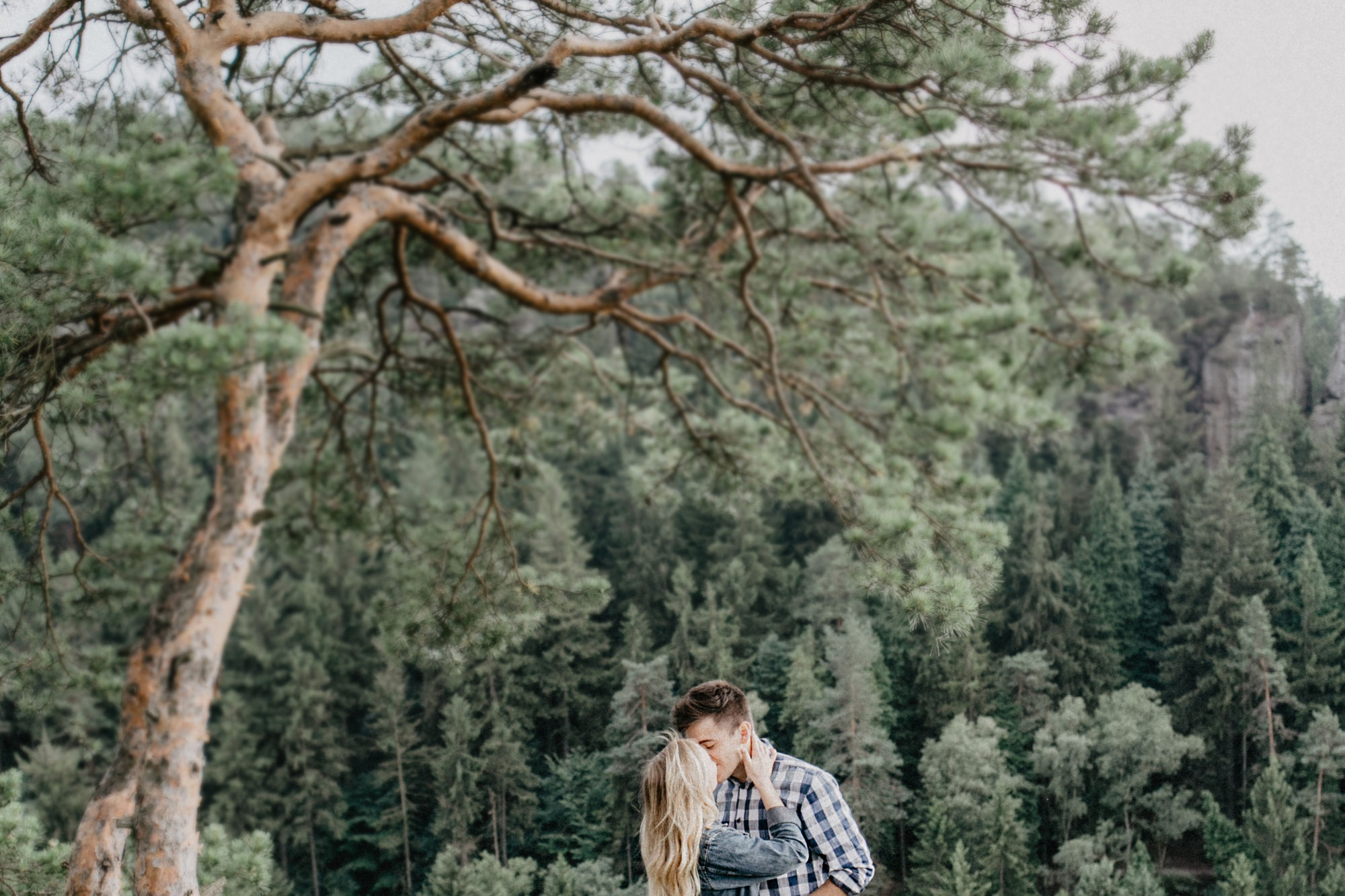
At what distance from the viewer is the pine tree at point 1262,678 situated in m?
17.8

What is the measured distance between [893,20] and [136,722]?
134 inches

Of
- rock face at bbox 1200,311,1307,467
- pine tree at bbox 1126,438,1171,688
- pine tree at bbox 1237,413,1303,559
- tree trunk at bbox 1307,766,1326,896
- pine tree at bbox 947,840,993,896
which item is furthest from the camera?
pine tree at bbox 1126,438,1171,688

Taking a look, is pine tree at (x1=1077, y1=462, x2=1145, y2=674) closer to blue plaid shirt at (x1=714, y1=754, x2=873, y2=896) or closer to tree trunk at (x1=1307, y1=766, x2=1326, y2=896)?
tree trunk at (x1=1307, y1=766, x2=1326, y2=896)

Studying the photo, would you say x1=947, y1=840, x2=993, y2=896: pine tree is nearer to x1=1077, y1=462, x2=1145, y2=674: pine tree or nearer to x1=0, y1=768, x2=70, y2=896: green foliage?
x1=1077, y1=462, x2=1145, y2=674: pine tree

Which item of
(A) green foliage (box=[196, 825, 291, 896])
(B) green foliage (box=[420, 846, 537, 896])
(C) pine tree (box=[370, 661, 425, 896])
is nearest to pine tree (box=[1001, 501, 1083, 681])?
(B) green foliage (box=[420, 846, 537, 896])

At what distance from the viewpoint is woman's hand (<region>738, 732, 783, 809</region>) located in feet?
5.65

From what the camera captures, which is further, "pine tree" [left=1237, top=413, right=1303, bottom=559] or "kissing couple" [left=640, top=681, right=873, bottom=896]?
"pine tree" [left=1237, top=413, right=1303, bottom=559]

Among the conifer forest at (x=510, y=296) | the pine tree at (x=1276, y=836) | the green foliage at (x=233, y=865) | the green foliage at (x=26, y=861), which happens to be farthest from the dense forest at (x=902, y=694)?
the green foliage at (x=26, y=861)

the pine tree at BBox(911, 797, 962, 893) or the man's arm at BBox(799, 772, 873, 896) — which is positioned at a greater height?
the man's arm at BBox(799, 772, 873, 896)

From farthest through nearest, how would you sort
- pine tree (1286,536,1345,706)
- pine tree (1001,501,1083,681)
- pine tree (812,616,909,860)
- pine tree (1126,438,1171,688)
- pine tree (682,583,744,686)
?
pine tree (1126,438,1171,688) < pine tree (1001,501,1083,681) < pine tree (682,583,744,686) < pine tree (1286,536,1345,706) < pine tree (812,616,909,860)

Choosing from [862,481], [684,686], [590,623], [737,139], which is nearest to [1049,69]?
[862,481]

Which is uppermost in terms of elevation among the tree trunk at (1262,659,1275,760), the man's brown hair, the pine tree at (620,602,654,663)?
the pine tree at (620,602,654,663)

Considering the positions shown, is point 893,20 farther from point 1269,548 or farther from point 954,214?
point 1269,548

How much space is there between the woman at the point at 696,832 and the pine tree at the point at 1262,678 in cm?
1904
